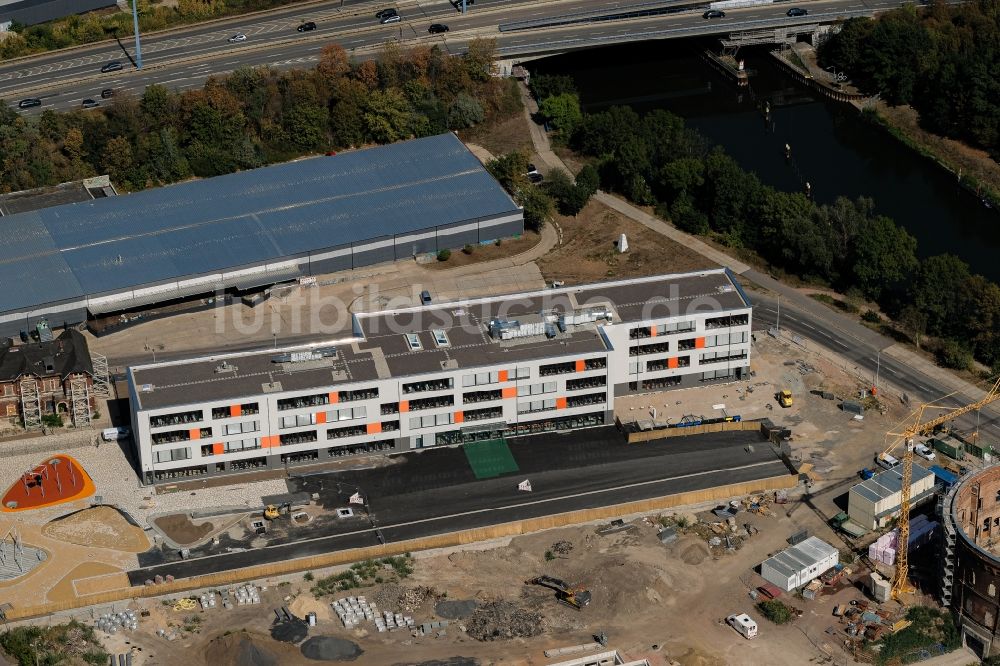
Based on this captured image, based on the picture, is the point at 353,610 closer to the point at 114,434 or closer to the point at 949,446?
the point at 114,434

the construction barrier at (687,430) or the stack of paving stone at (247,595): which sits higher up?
the construction barrier at (687,430)

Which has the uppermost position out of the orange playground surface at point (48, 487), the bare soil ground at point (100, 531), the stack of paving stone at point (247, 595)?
the orange playground surface at point (48, 487)

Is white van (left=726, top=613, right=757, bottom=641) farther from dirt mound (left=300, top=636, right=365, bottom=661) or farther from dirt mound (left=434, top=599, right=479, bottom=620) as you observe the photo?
dirt mound (left=300, top=636, right=365, bottom=661)

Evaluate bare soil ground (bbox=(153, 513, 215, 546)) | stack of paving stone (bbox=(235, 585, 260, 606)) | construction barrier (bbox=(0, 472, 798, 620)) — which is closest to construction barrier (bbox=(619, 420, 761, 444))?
construction barrier (bbox=(0, 472, 798, 620))

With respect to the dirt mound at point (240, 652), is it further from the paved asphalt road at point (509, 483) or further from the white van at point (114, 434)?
the white van at point (114, 434)

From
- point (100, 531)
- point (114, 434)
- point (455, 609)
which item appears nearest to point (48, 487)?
point (100, 531)

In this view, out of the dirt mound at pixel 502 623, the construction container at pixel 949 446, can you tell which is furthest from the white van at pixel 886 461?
the dirt mound at pixel 502 623
